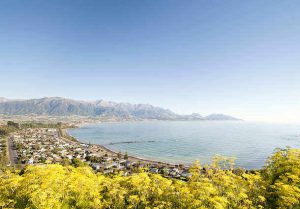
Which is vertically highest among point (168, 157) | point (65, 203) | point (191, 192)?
point (191, 192)

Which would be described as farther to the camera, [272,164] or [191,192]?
[272,164]

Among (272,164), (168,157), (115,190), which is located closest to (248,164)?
(168,157)

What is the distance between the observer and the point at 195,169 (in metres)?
13.4

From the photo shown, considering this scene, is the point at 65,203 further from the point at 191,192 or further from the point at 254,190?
the point at 254,190

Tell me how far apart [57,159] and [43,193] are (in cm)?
6484

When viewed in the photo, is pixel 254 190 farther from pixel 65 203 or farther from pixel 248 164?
pixel 248 164

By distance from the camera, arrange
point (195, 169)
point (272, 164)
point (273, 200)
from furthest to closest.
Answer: point (272, 164) < point (195, 169) < point (273, 200)

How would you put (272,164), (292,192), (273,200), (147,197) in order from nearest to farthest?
1. (292,192)
2. (147,197)
3. (273,200)
4. (272,164)

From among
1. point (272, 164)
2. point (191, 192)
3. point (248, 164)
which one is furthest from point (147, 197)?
point (248, 164)

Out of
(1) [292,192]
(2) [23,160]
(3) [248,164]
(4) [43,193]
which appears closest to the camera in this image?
(4) [43,193]

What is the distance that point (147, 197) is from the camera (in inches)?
431

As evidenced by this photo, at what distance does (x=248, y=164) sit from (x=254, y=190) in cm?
6752

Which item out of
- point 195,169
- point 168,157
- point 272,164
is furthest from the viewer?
→ point 168,157

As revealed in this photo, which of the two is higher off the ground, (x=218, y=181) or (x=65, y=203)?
(x=218, y=181)
